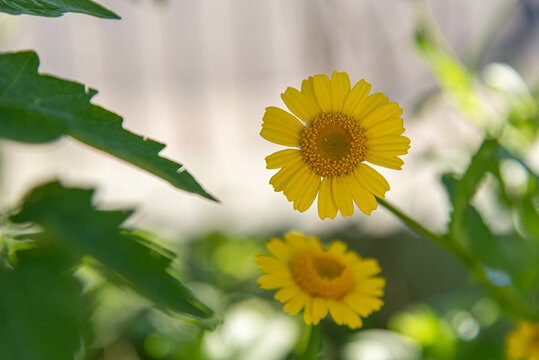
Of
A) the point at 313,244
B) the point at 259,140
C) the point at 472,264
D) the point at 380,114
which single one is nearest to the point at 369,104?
the point at 380,114

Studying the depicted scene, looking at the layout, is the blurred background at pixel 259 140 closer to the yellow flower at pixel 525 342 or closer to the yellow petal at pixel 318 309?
the yellow petal at pixel 318 309

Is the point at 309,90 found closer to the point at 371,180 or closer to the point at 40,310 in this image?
the point at 371,180

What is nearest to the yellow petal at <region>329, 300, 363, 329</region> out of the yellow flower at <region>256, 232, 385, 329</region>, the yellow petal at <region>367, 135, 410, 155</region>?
the yellow flower at <region>256, 232, 385, 329</region>

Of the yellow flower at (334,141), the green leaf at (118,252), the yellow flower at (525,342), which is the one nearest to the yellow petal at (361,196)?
the yellow flower at (334,141)

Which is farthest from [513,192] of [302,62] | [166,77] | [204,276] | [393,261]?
[166,77]

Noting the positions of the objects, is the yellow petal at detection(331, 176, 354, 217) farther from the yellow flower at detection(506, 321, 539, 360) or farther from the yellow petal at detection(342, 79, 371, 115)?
the yellow flower at detection(506, 321, 539, 360)
